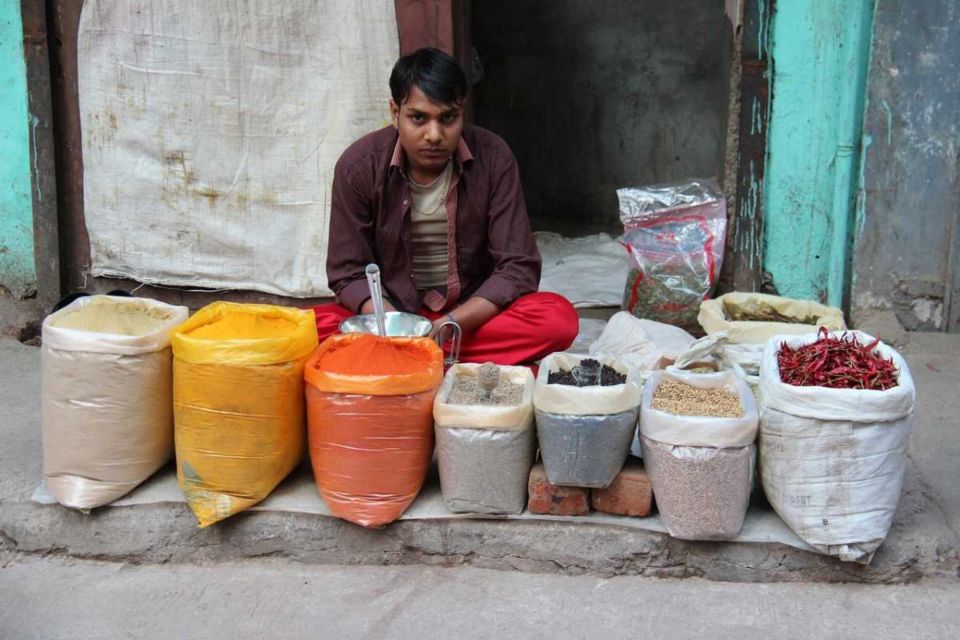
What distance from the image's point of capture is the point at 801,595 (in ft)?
8.60

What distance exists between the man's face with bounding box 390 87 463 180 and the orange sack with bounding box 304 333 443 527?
2.46 feet

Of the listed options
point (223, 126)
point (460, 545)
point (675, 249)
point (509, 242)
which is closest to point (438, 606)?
point (460, 545)

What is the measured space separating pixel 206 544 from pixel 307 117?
1.92 metres

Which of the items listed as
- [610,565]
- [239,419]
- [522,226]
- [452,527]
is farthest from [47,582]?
[522,226]

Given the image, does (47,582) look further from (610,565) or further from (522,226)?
(522,226)

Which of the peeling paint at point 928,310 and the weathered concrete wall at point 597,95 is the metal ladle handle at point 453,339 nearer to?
the peeling paint at point 928,310

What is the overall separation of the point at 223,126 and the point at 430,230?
120cm

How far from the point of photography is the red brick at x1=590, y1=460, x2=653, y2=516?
2.71 meters

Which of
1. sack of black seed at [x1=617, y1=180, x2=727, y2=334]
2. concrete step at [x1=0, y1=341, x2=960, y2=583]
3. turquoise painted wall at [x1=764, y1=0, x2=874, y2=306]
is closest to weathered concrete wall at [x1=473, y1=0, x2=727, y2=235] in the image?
sack of black seed at [x1=617, y1=180, x2=727, y2=334]

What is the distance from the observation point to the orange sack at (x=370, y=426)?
2709 mm

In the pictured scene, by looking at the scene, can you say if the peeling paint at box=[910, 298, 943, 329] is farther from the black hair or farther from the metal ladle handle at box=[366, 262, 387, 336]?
the metal ladle handle at box=[366, 262, 387, 336]

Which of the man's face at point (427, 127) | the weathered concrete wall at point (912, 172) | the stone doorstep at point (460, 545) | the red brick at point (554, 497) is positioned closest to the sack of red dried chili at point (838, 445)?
the stone doorstep at point (460, 545)

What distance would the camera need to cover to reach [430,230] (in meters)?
3.54

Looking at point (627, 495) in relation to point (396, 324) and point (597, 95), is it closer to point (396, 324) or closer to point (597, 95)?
point (396, 324)
